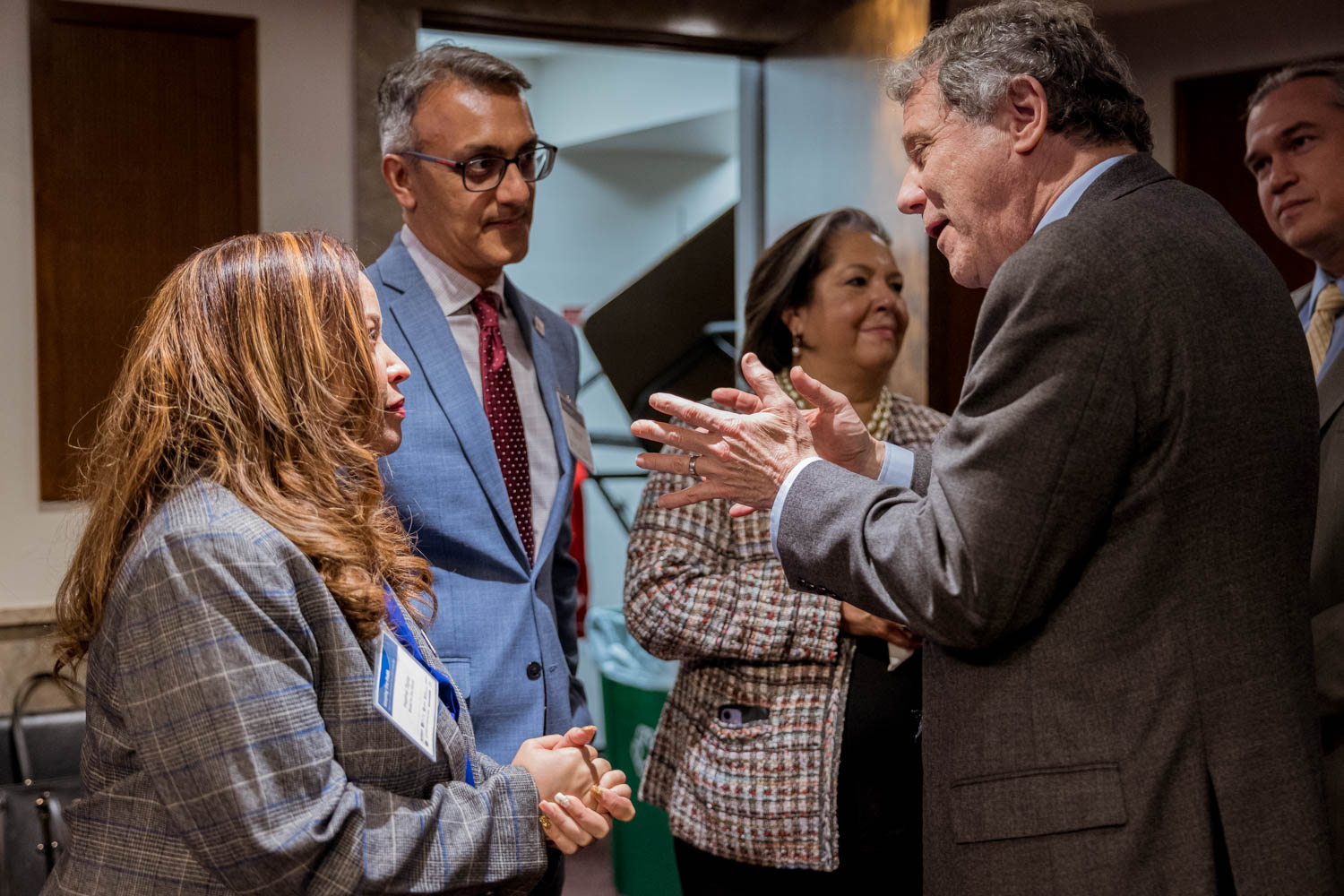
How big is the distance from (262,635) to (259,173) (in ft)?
7.82

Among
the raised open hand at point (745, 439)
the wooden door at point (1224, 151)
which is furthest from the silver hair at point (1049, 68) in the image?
the wooden door at point (1224, 151)

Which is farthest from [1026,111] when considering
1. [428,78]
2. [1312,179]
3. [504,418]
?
[1312,179]

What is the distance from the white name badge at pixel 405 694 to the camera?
119cm

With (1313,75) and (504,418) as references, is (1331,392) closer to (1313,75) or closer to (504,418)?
(1313,75)

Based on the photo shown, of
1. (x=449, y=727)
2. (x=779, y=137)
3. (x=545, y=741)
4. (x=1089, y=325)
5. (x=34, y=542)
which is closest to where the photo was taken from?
(x=1089, y=325)

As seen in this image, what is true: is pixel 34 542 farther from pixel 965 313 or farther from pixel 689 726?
pixel 965 313

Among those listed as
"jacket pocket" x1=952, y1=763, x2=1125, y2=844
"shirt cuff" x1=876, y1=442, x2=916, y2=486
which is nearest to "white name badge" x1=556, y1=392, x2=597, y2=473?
"shirt cuff" x1=876, y1=442, x2=916, y2=486

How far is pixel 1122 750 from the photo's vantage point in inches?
47.4

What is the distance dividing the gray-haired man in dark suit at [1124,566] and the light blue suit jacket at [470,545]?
2.48 feet

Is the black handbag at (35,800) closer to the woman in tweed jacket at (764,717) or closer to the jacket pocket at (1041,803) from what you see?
the woman in tweed jacket at (764,717)

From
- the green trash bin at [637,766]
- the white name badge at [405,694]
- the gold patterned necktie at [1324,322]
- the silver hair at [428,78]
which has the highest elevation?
the silver hair at [428,78]

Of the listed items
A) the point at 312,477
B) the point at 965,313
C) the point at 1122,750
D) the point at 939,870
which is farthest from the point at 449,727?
the point at 965,313

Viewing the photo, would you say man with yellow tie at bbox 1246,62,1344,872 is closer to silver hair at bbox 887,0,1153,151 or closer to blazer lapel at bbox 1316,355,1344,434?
blazer lapel at bbox 1316,355,1344,434

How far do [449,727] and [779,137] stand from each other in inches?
110
